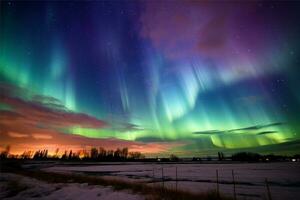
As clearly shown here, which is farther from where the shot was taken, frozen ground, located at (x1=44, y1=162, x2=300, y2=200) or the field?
frozen ground, located at (x1=44, y1=162, x2=300, y2=200)

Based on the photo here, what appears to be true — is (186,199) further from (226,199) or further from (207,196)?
(226,199)

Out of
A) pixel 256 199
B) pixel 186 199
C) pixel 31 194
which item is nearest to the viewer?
pixel 186 199

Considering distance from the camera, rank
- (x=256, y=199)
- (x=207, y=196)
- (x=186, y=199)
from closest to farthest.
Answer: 1. (x=186, y=199)
2. (x=207, y=196)
3. (x=256, y=199)

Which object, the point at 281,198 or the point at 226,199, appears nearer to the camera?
the point at 226,199

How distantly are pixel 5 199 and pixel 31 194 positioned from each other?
2.05m

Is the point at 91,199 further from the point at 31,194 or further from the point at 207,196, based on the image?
the point at 207,196

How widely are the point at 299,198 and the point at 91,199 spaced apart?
17.8 m

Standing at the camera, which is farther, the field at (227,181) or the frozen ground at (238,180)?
the frozen ground at (238,180)

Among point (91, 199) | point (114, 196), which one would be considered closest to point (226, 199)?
point (114, 196)

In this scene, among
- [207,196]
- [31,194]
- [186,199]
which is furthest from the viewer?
[31,194]

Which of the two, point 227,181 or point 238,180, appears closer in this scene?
point 227,181

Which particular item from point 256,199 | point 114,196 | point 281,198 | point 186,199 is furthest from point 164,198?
point 281,198

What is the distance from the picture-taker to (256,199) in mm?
16344

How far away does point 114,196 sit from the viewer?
1645cm
